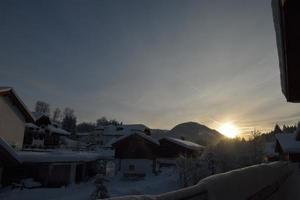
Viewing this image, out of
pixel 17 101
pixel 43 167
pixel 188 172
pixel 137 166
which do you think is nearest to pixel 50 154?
pixel 43 167

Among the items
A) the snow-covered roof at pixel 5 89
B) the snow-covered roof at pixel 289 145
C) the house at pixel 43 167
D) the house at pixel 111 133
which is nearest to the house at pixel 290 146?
the snow-covered roof at pixel 289 145

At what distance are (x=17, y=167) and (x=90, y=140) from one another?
6034cm

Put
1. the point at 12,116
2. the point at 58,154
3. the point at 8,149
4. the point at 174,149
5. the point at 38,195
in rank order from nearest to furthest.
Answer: the point at 8,149 → the point at 38,195 → the point at 58,154 → the point at 12,116 → the point at 174,149

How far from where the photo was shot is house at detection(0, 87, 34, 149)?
22688 mm

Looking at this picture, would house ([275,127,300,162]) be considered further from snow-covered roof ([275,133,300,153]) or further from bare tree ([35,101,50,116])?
bare tree ([35,101,50,116])

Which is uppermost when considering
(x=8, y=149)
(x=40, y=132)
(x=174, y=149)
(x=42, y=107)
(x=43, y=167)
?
(x=42, y=107)

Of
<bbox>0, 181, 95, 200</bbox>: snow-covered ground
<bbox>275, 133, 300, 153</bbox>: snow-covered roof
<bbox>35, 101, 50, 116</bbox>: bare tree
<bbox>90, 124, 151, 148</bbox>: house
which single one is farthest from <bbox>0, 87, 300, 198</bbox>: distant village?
<bbox>35, 101, 50, 116</bbox>: bare tree

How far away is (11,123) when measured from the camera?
78.6 feet

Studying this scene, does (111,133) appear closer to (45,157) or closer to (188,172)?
(188,172)

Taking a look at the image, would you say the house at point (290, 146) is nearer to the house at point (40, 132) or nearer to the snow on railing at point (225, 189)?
the snow on railing at point (225, 189)

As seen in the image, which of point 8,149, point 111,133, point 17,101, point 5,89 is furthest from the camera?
point 111,133

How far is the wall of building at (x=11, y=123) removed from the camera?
2273 cm

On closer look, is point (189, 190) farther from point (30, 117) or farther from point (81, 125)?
point (81, 125)

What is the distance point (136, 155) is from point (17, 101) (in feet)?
59.7
